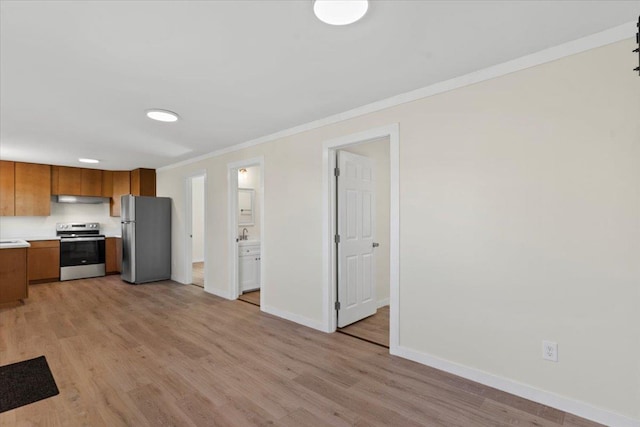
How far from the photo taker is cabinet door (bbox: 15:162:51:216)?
6.02 m

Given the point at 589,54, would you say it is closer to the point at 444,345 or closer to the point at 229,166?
the point at 444,345

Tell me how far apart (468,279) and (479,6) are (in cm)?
180

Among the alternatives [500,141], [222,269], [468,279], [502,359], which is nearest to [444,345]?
[502,359]

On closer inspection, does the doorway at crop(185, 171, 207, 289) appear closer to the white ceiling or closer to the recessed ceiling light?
the recessed ceiling light

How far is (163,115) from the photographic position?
330 centimetres

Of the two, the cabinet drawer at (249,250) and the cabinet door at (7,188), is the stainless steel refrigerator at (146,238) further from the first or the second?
the cabinet drawer at (249,250)

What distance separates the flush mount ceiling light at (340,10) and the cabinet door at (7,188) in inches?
282

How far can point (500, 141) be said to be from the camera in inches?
90.4

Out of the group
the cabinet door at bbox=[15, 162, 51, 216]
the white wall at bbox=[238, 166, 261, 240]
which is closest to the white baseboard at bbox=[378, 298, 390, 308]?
the white wall at bbox=[238, 166, 261, 240]

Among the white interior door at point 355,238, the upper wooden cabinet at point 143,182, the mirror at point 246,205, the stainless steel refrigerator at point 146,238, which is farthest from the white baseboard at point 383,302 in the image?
the upper wooden cabinet at point 143,182

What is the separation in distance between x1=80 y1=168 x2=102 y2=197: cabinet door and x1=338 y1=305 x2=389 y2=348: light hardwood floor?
21.0 ft

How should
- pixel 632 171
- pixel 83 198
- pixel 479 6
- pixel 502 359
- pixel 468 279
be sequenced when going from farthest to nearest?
pixel 83 198 → pixel 468 279 → pixel 502 359 → pixel 632 171 → pixel 479 6

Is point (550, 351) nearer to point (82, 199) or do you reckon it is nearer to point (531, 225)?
point (531, 225)

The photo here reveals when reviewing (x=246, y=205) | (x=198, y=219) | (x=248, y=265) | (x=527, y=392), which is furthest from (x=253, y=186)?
(x=527, y=392)
